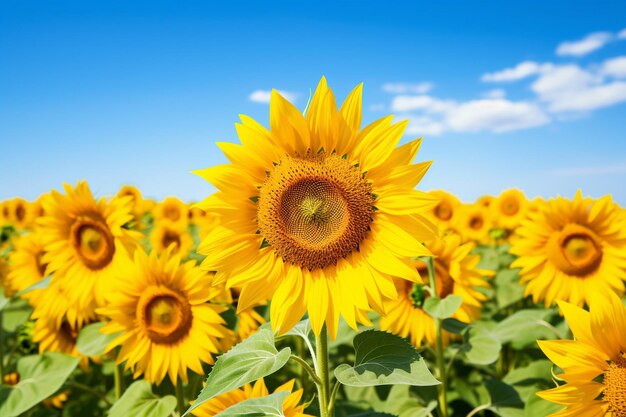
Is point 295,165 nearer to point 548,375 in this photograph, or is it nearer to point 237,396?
point 237,396

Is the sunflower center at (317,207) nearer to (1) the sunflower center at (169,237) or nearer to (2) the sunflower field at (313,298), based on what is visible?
(2) the sunflower field at (313,298)

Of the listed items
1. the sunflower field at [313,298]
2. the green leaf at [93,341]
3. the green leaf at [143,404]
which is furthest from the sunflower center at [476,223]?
the green leaf at [143,404]

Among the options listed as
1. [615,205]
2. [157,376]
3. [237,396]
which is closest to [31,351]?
[157,376]

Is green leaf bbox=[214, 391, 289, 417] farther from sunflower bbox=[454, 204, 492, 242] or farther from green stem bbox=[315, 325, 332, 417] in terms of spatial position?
sunflower bbox=[454, 204, 492, 242]

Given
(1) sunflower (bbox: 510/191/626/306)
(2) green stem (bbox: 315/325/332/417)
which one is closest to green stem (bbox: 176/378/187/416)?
(2) green stem (bbox: 315/325/332/417)

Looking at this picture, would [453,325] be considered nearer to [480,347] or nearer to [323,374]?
[480,347]
